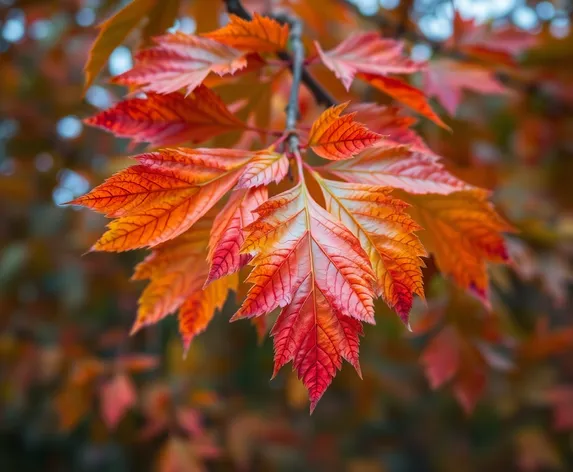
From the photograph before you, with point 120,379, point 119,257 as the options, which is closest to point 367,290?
point 120,379

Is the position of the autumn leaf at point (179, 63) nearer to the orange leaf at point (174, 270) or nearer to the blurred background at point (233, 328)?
the orange leaf at point (174, 270)

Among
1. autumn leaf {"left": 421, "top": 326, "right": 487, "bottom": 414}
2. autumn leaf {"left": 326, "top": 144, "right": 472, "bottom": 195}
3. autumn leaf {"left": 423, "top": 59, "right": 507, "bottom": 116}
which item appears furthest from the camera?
autumn leaf {"left": 421, "top": 326, "right": 487, "bottom": 414}

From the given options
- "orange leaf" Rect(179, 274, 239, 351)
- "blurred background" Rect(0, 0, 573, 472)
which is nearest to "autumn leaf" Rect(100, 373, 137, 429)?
"blurred background" Rect(0, 0, 573, 472)

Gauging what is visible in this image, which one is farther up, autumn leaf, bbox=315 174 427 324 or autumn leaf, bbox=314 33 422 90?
autumn leaf, bbox=314 33 422 90

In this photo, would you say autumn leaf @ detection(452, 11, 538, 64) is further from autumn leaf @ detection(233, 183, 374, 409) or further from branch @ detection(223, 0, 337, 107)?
autumn leaf @ detection(233, 183, 374, 409)

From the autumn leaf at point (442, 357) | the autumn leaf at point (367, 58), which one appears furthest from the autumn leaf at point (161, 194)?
the autumn leaf at point (442, 357)

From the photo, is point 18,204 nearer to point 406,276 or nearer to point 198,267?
point 198,267

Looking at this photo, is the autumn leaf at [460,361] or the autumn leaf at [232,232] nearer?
the autumn leaf at [232,232]
